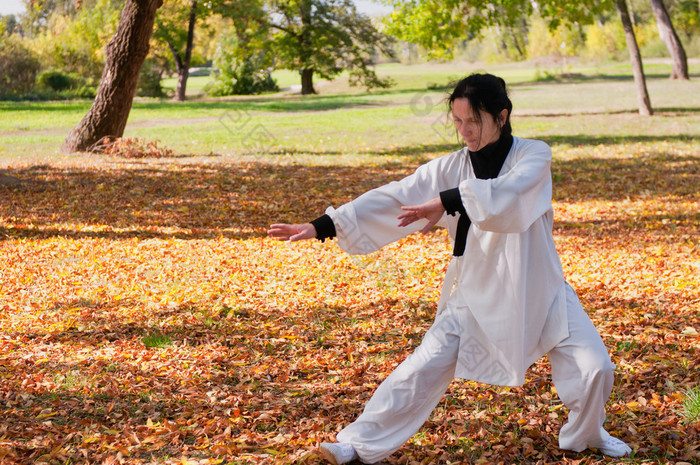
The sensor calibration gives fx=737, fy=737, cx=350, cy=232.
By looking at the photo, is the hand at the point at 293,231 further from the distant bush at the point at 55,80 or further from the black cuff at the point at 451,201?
the distant bush at the point at 55,80

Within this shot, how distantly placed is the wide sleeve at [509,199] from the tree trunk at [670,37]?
29.6m

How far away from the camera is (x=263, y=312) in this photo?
6.64m

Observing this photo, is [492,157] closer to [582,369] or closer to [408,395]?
[582,369]

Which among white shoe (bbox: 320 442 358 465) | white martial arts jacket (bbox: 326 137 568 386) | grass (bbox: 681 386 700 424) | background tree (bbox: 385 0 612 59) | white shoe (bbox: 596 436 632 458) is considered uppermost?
background tree (bbox: 385 0 612 59)

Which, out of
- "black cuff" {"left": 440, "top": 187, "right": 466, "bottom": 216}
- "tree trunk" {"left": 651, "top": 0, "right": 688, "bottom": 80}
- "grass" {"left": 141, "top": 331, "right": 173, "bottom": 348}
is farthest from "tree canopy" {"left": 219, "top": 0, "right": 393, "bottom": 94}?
"black cuff" {"left": 440, "top": 187, "right": 466, "bottom": 216}

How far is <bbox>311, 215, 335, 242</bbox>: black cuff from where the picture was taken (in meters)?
3.54

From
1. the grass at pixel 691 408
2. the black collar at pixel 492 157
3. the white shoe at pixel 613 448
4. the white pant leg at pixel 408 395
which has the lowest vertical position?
the grass at pixel 691 408

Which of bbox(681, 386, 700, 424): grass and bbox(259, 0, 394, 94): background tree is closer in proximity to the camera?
bbox(681, 386, 700, 424): grass

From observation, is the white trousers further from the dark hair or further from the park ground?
the dark hair

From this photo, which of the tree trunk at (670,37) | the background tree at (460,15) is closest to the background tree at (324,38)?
the tree trunk at (670,37)

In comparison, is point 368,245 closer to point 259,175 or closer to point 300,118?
point 259,175

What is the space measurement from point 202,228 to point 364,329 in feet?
15.0

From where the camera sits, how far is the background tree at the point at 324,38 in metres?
45.9

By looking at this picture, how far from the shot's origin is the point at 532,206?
3289mm
